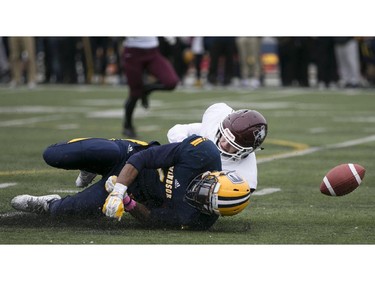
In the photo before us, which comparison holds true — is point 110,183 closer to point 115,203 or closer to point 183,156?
point 115,203

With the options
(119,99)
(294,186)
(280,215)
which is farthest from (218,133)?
(119,99)

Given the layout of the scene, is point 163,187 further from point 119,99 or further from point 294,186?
point 119,99

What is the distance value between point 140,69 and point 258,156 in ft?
9.96

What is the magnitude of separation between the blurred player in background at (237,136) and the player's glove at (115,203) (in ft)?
2.51

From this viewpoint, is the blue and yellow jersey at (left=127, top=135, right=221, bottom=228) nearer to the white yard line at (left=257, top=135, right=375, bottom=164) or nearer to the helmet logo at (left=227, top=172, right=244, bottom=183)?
the helmet logo at (left=227, top=172, right=244, bottom=183)

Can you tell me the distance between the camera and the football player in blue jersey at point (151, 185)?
23.8 feet

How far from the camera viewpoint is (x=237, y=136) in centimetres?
749

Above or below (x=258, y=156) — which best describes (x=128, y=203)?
above

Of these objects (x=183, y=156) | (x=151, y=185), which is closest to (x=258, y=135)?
(x=183, y=156)

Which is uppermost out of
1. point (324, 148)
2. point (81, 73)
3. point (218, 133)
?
point (218, 133)

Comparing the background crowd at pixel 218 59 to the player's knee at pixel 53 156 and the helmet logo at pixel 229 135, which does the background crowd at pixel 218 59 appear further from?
the helmet logo at pixel 229 135

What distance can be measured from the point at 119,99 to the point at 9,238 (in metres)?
15.7

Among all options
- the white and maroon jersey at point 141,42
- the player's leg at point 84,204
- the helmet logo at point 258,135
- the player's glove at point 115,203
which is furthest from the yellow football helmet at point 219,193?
the white and maroon jersey at point 141,42

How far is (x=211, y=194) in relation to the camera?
7191 mm
